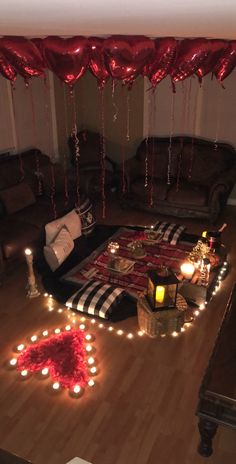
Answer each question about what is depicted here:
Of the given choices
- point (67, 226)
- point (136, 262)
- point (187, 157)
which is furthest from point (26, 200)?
point (187, 157)

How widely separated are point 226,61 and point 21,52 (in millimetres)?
1486

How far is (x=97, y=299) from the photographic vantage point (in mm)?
3547

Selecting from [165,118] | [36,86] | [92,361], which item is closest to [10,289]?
[92,361]

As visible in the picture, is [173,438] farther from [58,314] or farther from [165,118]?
[165,118]

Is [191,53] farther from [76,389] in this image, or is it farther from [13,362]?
[13,362]

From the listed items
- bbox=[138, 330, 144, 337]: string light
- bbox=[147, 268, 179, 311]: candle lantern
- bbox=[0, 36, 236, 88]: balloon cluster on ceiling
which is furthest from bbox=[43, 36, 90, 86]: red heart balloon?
bbox=[138, 330, 144, 337]: string light

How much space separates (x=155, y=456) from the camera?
2.42 meters

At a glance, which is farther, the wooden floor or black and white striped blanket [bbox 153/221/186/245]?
black and white striped blanket [bbox 153/221/186/245]

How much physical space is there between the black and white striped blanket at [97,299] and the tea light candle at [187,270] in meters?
0.66

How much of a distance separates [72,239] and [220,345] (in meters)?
2.37

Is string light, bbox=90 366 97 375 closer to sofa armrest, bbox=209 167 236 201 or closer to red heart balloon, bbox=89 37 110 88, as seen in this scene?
red heart balloon, bbox=89 37 110 88

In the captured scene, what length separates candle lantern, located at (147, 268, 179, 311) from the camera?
125 inches

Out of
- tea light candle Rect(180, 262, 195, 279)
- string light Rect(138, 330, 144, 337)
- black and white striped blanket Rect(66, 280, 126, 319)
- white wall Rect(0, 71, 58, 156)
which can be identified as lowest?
string light Rect(138, 330, 144, 337)

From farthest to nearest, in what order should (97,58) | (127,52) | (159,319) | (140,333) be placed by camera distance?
(140,333), (159,319), (97,58), (127,52)
